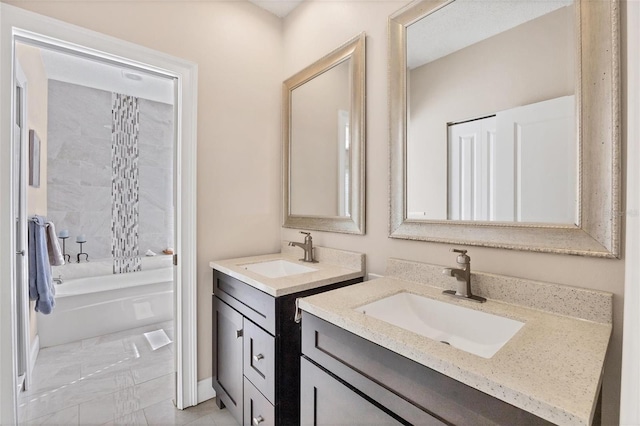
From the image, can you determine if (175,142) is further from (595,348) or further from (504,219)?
(595,348)

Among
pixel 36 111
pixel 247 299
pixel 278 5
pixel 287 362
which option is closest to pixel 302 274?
pixel 247 299

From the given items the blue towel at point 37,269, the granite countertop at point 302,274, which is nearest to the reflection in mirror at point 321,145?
the granite countertop at point 302,274

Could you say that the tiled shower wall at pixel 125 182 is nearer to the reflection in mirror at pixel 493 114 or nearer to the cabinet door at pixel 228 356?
the cabinet door at pixel 228 356

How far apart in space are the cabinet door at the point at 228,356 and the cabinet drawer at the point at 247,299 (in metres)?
0.06

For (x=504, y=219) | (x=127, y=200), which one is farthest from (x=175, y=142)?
(x=127, y=200)

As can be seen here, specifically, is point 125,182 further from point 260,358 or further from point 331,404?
point 331,404

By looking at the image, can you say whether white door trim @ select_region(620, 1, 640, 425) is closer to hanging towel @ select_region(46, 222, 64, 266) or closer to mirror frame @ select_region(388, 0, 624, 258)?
mirror frame @ select_region(388, 0, 624, 258)

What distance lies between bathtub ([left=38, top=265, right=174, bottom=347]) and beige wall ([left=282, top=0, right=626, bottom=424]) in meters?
1.87

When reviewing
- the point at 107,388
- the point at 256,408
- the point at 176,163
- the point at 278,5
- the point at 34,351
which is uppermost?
the point at 278,5

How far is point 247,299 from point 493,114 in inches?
53.9

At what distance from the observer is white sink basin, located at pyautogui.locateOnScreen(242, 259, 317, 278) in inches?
74.9

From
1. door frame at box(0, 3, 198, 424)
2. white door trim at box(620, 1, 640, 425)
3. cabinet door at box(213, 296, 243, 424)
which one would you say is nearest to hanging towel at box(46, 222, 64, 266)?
door frame at box(0, 3, 198, 424)

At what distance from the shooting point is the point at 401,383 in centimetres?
81

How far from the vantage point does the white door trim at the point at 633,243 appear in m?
0.40
